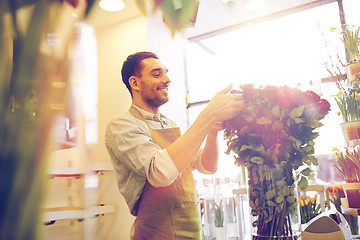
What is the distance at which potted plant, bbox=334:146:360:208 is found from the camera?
1.64 m

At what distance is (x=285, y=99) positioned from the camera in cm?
87

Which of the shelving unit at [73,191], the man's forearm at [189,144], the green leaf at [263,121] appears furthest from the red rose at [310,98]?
the shelving unit at [73,191]

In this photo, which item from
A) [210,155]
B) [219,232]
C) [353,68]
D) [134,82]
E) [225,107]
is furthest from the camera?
[219,232]

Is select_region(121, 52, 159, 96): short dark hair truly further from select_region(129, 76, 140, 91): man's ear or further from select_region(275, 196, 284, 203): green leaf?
select_region(275, 196, 284, 203): green leaf

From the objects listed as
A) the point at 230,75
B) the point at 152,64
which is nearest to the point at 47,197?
the point at 152,64

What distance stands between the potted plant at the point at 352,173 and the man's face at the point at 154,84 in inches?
39.3

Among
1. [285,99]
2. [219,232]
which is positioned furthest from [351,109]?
[219,232]

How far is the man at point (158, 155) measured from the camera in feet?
3.81

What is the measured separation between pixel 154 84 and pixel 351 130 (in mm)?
1085

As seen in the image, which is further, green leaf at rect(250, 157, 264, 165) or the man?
the man

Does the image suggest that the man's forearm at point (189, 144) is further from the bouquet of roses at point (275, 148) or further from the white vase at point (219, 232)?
the white vase at point (219, 232)

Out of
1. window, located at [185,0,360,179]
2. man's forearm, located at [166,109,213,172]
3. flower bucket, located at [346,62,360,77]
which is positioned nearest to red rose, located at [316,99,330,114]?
man's forearm, located at [166,109,213,172]

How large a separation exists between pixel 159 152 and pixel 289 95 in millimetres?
529

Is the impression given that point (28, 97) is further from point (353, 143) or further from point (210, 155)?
point (353, 143)
